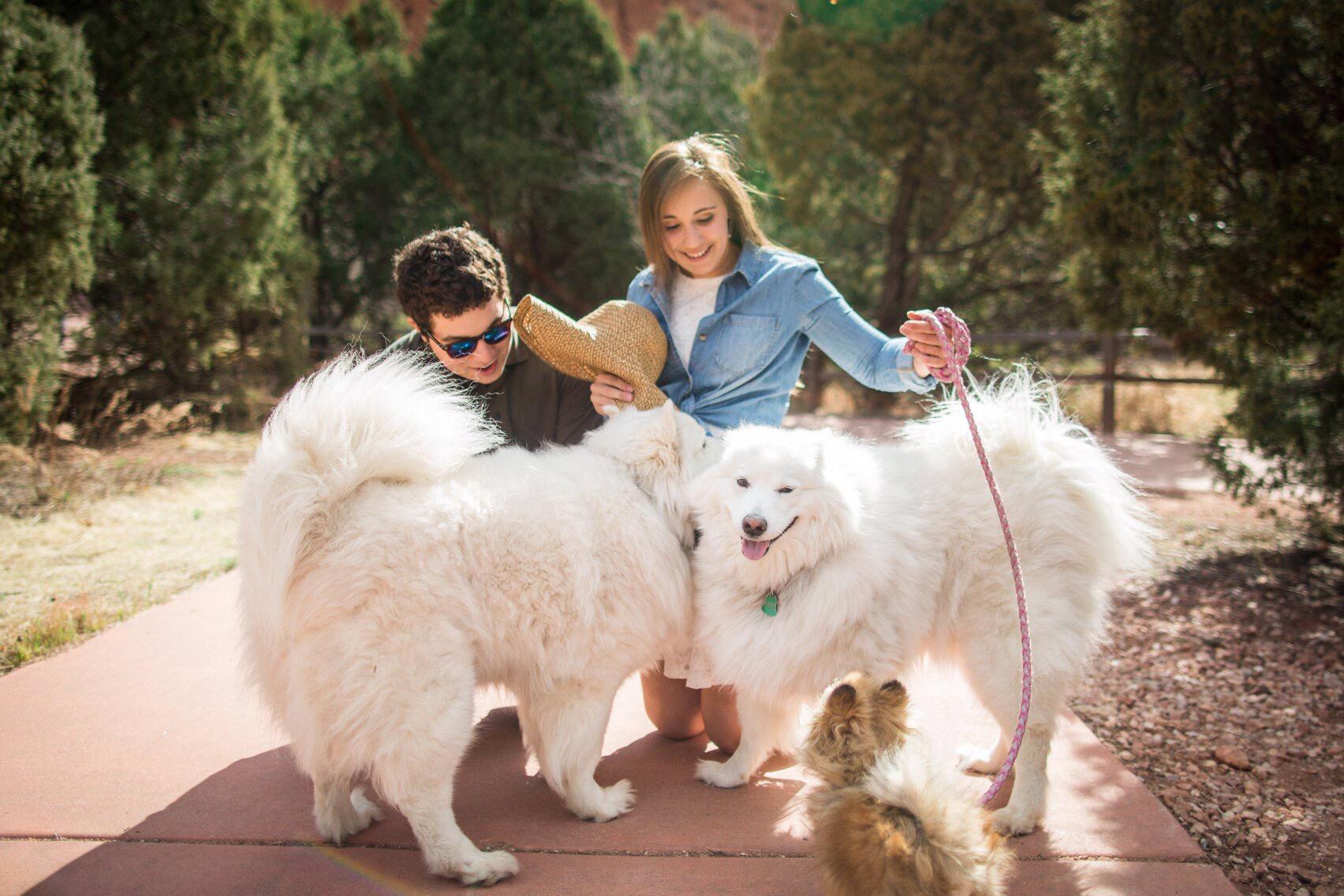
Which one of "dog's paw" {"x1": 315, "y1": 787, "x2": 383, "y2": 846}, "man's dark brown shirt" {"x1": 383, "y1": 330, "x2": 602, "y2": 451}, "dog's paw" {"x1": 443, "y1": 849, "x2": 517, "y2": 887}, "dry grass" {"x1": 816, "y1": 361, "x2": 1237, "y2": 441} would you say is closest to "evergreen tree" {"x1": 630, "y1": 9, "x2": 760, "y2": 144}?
"dry grass" {"x1": 816, "y1": 361, "x2": 1237, "y2": 441}

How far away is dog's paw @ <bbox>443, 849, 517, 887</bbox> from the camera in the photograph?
226 centimetres

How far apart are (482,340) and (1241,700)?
3471 mm

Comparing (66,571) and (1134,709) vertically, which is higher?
(66,571)

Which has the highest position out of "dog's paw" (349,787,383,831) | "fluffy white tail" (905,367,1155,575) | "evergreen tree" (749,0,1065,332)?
"evergreen tree" (749,0,1065,332)

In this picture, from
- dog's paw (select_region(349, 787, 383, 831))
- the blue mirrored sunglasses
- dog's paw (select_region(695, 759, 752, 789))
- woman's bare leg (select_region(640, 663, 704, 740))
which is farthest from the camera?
woman's bare leg (select_region(640, 663, 704, 740))

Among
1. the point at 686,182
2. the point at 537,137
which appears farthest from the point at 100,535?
the point at 537,137

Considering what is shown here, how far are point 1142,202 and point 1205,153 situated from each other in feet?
1.43

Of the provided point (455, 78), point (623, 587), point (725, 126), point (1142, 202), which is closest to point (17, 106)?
point (623, 587)

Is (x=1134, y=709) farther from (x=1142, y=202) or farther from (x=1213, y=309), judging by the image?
(x=1142, y=202)

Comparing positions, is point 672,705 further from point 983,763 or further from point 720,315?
point 720,315

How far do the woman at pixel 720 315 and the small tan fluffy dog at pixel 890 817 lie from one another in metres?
1.08

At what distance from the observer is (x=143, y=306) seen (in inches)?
359

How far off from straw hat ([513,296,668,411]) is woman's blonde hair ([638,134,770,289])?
411 millimetres

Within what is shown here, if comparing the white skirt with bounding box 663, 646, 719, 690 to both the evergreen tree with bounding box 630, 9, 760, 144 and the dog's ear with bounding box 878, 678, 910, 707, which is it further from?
the evergreen tree with bounding box 630, 9, 760, 144
